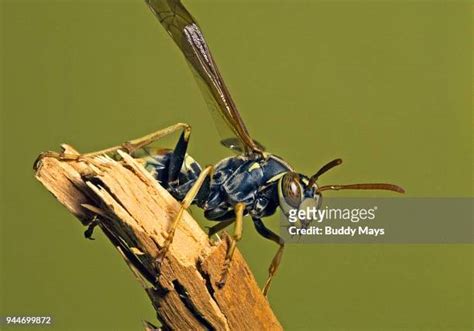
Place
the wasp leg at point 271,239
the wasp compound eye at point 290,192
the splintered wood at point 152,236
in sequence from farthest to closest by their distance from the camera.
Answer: the wasp leg at point 271,239 < the wasp compound eye at point 290,192 < the splintered wood at point 152,236

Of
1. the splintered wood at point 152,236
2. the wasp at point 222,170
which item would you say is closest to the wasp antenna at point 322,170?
the wasp at point 222,170

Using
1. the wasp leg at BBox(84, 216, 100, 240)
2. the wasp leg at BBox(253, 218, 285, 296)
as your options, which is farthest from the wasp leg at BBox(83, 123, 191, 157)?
the wasp leg at BBox(253, 218, 285, 296)

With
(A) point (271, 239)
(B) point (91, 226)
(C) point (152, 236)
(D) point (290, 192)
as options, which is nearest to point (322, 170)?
(D) point (290, 192)

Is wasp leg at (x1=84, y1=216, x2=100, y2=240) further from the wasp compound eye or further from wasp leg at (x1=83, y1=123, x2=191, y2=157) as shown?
the wasp compound eye

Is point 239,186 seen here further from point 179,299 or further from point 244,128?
point 179,299

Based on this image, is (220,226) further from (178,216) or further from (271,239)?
(178,216)

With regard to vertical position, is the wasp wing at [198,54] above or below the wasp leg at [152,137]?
above

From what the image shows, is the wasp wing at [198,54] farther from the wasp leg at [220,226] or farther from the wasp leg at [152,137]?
the wasp leg at [220,226]
